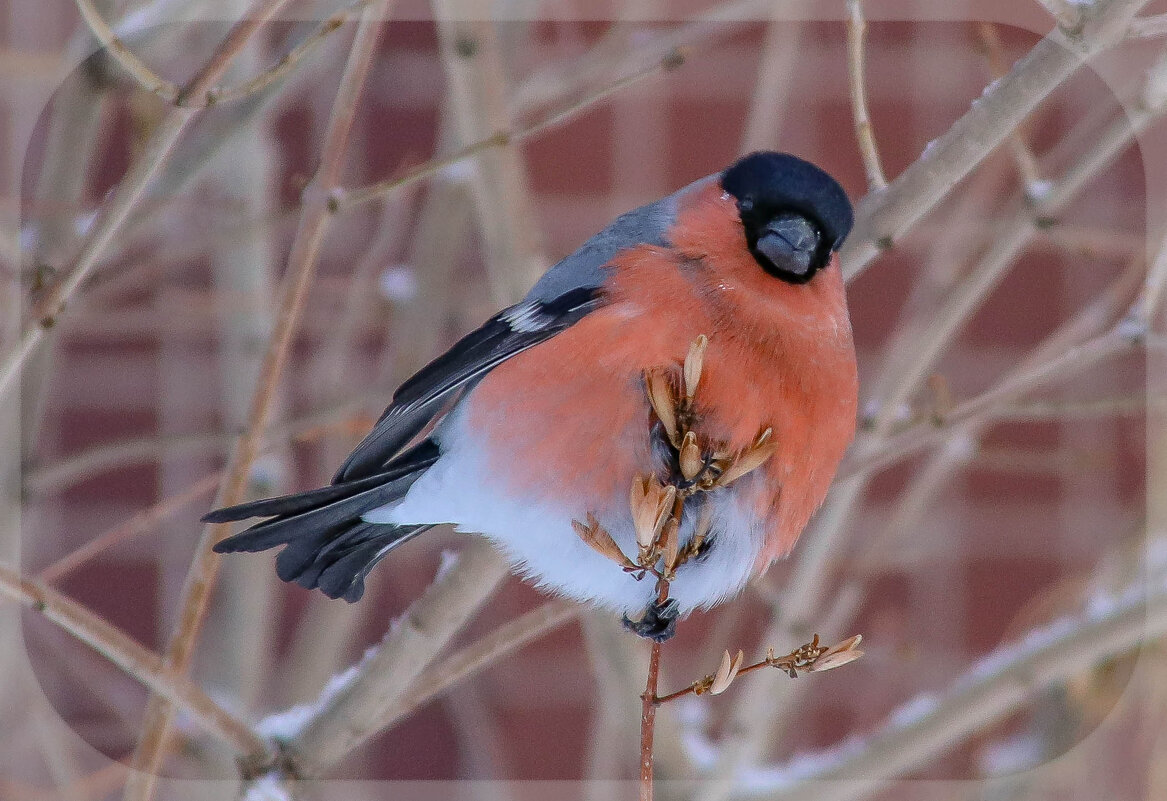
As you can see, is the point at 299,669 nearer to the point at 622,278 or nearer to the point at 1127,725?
the point at 622,278

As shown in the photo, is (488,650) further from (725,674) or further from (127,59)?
(127,59)

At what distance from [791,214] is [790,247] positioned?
2cm

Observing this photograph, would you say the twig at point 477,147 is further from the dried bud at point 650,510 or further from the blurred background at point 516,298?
the dried bud at point 650,510

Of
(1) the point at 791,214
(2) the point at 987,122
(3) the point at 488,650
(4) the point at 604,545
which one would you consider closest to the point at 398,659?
(3) the point at 488,650

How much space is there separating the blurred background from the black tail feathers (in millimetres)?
95

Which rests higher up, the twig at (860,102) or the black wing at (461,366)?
the twig at (860,102)

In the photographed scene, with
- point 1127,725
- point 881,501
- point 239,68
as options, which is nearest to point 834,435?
point 239,68

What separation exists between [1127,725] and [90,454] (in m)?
1.32

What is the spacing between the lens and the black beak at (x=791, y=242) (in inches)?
29.8

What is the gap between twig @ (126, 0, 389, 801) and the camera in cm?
81

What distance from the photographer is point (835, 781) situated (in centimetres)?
109

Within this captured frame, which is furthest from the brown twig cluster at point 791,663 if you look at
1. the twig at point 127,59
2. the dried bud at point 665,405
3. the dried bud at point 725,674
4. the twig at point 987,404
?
the twig at point 127,59

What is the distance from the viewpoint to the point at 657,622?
2.67 feet

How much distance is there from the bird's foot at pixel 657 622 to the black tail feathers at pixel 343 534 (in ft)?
0.59
